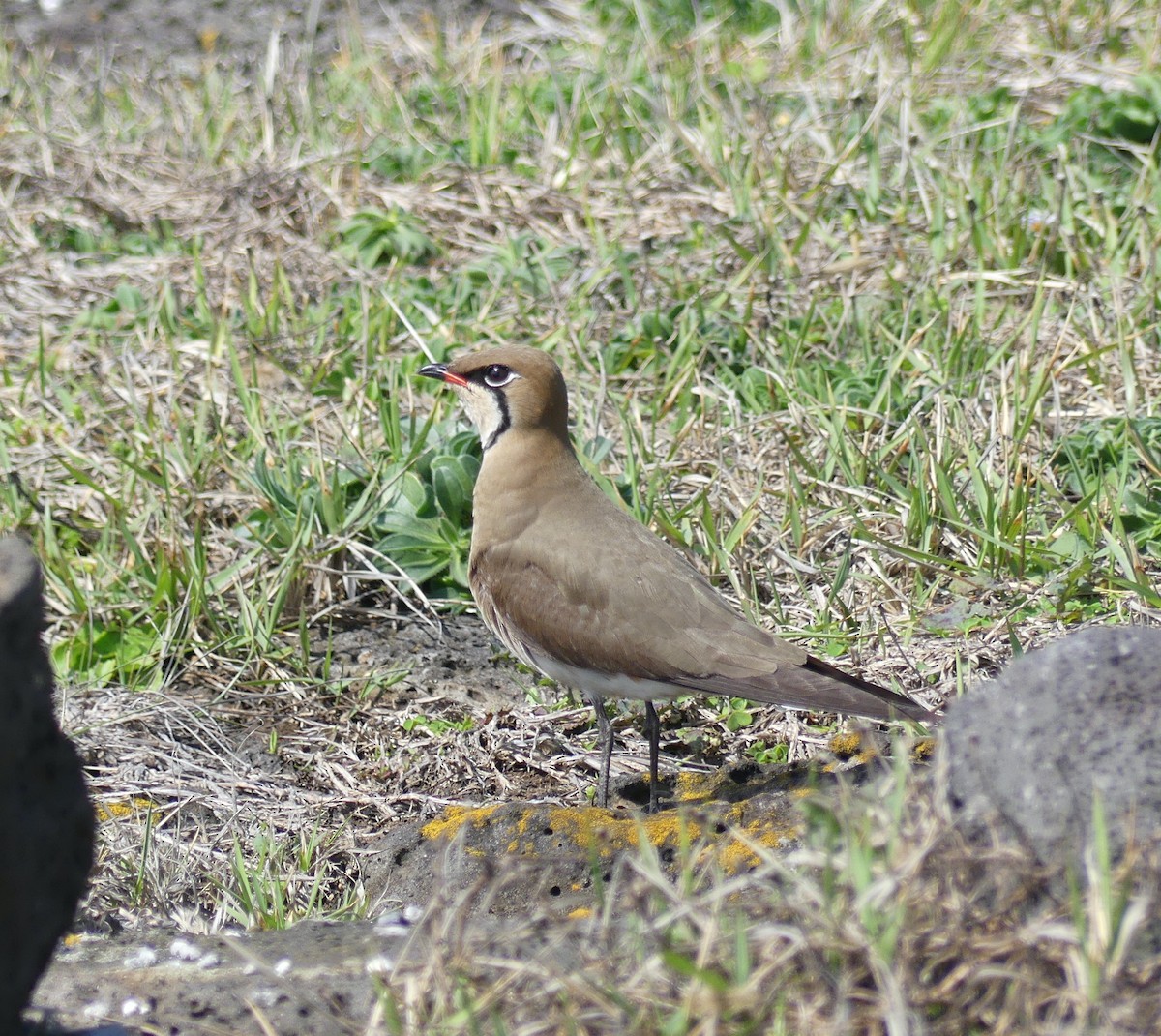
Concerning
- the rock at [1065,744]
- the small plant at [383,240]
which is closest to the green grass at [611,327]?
the small plant at [383,240]

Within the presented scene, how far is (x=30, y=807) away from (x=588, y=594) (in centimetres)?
183

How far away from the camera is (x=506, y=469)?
4.05 metres

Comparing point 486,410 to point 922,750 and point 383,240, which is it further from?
point 383,240

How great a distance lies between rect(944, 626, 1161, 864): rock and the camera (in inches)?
85.2

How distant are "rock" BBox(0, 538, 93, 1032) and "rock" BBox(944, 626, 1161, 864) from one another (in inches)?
53.0

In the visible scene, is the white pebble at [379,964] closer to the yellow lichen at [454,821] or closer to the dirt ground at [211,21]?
the yellow lichen at [454,821]

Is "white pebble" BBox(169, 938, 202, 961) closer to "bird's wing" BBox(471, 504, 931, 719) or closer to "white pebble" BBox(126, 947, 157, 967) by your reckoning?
"white pebble" BBox(126, 947, 157, 967)

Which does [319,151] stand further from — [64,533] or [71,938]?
[71,938]

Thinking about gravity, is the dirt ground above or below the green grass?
above

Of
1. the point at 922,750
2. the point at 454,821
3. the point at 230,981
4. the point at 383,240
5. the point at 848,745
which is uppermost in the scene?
the point at 383,240

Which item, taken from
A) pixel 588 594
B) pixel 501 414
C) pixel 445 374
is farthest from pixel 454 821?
pixel 445 374

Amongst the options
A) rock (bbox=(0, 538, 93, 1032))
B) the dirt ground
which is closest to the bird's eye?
rock (bbox=(0, 538, 93, 1032))

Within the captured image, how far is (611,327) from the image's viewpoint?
5.70 meters

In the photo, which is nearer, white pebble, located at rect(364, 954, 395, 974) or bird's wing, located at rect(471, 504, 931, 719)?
white pebble, located at rect(364, 954, 395, 974)
